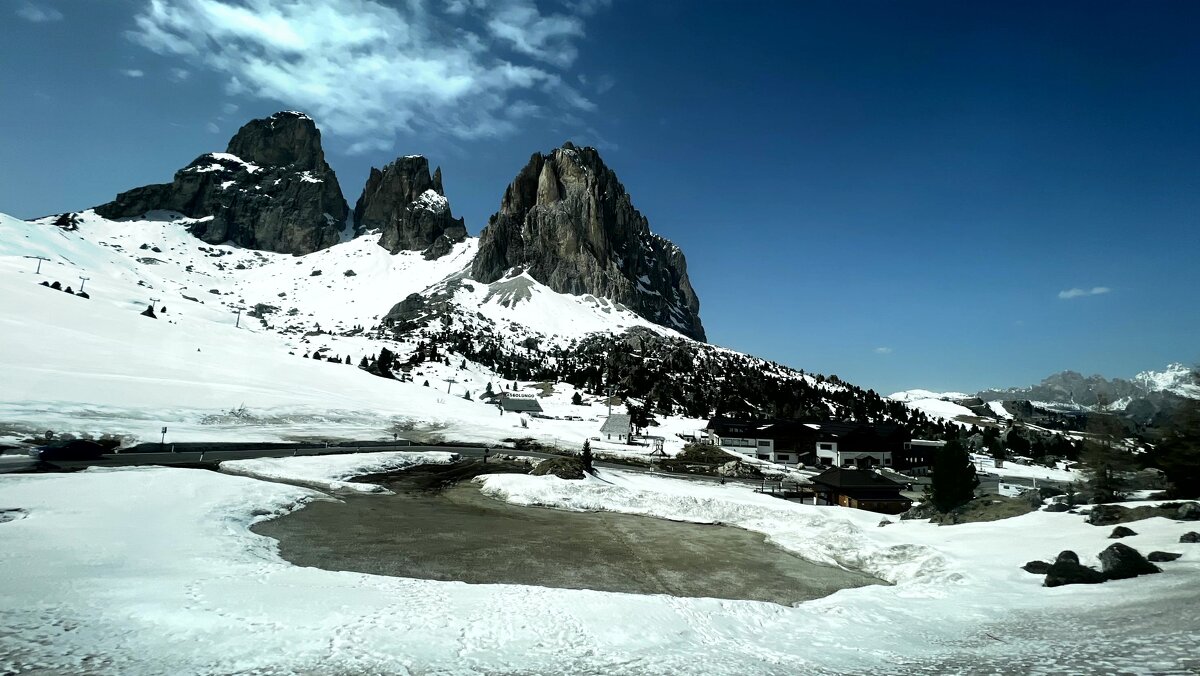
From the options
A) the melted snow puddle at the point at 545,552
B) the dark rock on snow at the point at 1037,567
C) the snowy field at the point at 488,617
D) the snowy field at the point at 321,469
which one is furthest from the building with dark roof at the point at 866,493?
the snowy field at the point at 321,469

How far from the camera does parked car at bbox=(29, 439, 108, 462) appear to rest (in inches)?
1383

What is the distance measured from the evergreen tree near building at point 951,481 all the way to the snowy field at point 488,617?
15.0 meters

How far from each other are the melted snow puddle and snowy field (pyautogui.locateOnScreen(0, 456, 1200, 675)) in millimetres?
1937

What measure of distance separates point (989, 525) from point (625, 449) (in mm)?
60241

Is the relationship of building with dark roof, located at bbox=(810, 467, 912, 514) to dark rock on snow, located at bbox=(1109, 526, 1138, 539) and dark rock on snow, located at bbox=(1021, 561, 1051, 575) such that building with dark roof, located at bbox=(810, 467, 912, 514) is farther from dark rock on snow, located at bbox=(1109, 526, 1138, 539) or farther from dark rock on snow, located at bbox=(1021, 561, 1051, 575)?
dark rock on snow, located at bbox=(1021, 561, 1051, 575)

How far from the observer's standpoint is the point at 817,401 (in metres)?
182

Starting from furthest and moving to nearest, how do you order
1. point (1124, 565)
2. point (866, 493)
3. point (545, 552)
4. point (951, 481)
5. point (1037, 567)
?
point (866, 493), point (951, 481), point (545, 552), point (1037, 567), point (1124, 565)

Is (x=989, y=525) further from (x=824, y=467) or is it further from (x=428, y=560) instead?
(x=824, y=467)

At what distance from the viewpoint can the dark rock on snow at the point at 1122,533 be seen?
1928cm

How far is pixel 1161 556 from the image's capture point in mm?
16500

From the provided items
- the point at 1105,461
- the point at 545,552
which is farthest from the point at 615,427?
the point at 545,552

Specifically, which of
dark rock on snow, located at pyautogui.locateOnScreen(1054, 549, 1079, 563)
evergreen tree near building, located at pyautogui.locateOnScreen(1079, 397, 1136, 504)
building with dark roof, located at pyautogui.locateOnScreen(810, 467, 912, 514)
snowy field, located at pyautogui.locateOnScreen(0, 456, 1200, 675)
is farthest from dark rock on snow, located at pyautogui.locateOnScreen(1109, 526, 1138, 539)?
building with dark roof, located at pyautogui.locateOnScreen(810, 467, 912, 514)

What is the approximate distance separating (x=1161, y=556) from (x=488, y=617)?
20307mm

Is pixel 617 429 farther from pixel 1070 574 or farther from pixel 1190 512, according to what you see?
pixel 1070 574
